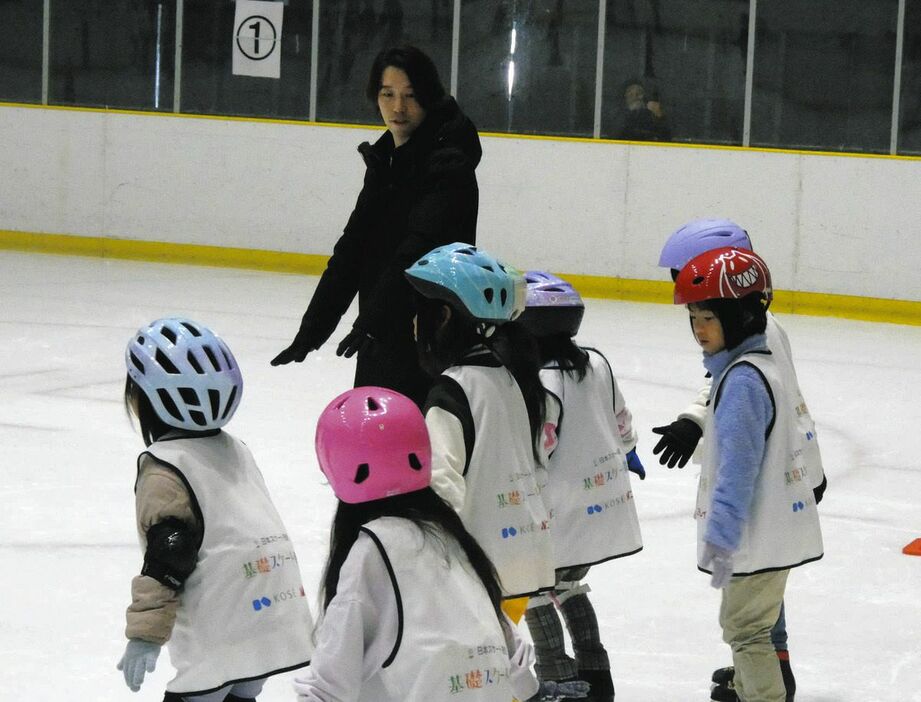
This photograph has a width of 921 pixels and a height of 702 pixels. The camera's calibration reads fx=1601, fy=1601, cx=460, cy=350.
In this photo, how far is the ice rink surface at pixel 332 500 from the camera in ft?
11.7

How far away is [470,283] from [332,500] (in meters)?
2.41

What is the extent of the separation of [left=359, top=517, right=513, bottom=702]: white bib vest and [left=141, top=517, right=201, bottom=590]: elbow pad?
0.45 metres

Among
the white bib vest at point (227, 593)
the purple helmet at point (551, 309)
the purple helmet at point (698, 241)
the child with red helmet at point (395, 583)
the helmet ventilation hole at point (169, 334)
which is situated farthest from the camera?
the purple helmet at point (698, 241)

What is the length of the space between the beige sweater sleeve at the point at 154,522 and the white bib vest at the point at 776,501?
1.03m

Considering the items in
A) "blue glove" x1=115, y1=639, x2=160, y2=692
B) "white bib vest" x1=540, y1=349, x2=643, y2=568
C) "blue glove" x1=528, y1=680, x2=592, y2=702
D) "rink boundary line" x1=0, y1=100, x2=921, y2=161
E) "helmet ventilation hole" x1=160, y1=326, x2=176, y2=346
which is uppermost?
"rink boundary line" x1=0, y1=100, x2=921, y2=161

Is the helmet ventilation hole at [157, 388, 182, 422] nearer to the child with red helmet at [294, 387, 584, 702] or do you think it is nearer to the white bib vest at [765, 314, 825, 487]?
the child with red helmet at [294, 387, 584, 702]

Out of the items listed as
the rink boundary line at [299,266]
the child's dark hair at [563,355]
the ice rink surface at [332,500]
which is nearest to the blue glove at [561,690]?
the ice rink surface at [332,500]

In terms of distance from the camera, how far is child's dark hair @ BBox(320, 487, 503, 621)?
2.01m

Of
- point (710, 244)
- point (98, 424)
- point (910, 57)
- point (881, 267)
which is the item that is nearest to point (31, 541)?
point (98, 424)

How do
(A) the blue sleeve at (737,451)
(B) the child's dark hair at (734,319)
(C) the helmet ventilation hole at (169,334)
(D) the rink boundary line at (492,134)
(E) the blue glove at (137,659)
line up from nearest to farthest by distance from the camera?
(E) the blue glove at (137,659)
(C) the helmet ventilation hole at (169,334)
(A) the blue sleeve at (737,451)
(B) the child's dark hair at (734,319)
(D) the rink boundary line at (492,134)

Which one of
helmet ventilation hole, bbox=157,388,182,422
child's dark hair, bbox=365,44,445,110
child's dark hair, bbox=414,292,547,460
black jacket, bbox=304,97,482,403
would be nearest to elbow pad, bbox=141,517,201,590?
helmet ventilation hole, bbox=157,388,182,422

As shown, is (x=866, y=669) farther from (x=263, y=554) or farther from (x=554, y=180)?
(x=554, y=180)

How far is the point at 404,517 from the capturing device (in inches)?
79.0

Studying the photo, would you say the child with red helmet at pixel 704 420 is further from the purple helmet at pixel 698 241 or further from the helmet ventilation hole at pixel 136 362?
the helmet ventilation hole at pixel 136 362
